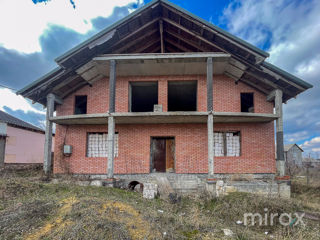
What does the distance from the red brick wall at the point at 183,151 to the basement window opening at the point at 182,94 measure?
266cm

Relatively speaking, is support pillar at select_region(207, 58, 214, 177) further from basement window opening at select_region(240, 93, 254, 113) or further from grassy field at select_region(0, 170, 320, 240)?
basement window opening at select_region(240, 93, 254, 113)

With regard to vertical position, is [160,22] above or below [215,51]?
above

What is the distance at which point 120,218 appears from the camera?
16.0ft

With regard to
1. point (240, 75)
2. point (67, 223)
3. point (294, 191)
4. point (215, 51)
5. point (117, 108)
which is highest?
point (215, 51)

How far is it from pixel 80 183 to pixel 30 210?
12.6 ft

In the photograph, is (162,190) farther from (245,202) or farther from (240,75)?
(240,75)

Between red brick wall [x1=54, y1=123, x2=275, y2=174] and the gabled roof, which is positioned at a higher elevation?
the gabled roof

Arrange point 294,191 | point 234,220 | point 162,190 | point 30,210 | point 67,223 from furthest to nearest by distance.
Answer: point 294,191 < point 162,190 < point 234,220 < point 30,210 < point 67,223

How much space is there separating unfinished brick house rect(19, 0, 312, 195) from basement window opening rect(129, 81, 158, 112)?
190 millimetres

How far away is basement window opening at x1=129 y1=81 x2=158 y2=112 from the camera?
40.0 feet

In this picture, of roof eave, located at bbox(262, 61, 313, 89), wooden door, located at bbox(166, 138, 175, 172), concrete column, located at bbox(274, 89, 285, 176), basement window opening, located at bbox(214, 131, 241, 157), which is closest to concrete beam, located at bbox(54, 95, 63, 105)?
wooden door, located at bbox(166, 138, 175, 172)

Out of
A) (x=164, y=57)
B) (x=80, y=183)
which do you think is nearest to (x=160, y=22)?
(x=164, y=57)

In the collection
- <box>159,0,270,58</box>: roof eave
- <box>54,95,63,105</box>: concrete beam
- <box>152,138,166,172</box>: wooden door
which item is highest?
<box>159,0,270,58</box>: roof eave

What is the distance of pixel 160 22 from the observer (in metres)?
9.73
